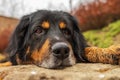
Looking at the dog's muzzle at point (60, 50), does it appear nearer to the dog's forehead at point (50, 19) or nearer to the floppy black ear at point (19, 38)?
the dog's forehead at point (50, 19)

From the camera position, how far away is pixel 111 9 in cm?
1481

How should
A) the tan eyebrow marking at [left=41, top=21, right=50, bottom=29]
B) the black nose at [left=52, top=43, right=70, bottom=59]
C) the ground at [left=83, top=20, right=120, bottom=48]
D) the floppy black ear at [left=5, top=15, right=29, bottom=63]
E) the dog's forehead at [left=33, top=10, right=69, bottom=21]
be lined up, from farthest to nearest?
1. the ground at [left=83, top=20, right=120, bottom=48]
2. the floppy black ear at [left=5, top=15, right=29, bottom=63]
3. the dog's forehead at [left=33, top=10, right=69, bottom=21]
4. the tan eyebrow marking at [left=41, top=21, right=50, bottom=29]
5. the black nose at [left=52, top=43, right=70, bottom=59]

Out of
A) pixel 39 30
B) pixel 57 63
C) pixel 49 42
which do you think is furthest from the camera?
pixel 39 30

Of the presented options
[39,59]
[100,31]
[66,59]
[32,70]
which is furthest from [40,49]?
[100,31]

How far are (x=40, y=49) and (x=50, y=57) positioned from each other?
0.49 meters

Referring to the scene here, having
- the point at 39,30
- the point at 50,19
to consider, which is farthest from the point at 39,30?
the point at 50,19

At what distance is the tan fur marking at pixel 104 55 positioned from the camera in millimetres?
5117

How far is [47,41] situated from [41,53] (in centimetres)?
22

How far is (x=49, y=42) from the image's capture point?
5312 mm

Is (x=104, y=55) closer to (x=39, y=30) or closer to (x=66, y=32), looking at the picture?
(x=66, y=32)

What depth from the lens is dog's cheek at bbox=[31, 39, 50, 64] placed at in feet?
17.3

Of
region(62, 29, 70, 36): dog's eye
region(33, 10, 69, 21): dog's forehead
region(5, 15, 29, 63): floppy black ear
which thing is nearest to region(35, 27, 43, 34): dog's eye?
region(33, 10, 69, 21): dog's forehead

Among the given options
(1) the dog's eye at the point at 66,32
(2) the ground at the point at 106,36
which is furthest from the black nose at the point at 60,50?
(2) the ground at the point at 106,36

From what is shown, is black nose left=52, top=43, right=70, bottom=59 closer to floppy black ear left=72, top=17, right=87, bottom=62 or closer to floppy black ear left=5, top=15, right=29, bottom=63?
floppy black ear left=72, top=17, right=87, bottom=62
